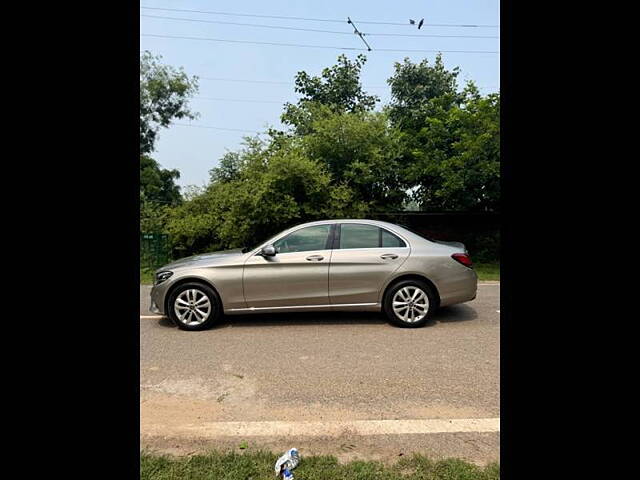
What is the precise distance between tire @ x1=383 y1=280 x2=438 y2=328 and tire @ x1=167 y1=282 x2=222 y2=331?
247cm

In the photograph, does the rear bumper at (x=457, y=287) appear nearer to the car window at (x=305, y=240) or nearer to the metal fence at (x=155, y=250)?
the car window at (x=305, y=240)

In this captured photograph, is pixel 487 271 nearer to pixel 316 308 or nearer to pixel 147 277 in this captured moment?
pixel 316 308

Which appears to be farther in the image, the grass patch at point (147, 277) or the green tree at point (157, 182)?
the green tree at point (157, 182)

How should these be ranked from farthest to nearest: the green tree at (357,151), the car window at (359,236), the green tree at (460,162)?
the green tree at (460,162)
the green tree at (357,151)
the car window at (359,236)

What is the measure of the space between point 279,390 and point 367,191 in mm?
10348

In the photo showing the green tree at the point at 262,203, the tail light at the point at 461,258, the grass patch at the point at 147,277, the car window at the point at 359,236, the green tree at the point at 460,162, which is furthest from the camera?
the green tree at the point at 460,162

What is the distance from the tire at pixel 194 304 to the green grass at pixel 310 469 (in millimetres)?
3168

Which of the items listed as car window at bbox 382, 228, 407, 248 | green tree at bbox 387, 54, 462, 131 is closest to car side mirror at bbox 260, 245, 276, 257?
car window at bbox 382, 228, 407, 248

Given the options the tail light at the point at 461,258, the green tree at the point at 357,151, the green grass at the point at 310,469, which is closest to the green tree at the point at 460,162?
the green tree at the point at 357,151

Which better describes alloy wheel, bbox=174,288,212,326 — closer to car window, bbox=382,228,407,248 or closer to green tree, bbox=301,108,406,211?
car window, bbox=382,228,407,248

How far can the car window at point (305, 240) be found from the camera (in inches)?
228

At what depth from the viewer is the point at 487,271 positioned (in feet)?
38.5
